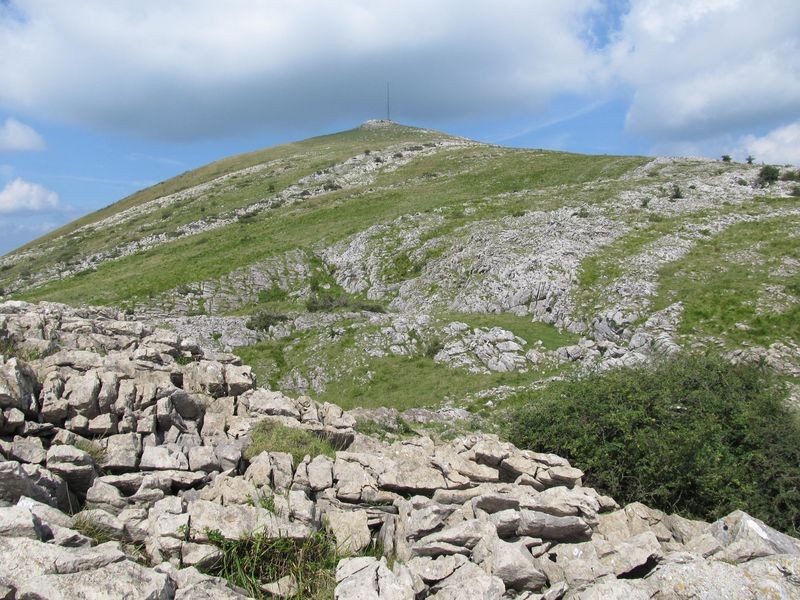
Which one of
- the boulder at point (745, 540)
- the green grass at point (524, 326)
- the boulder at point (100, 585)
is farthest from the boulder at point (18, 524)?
the green grass at point (524, 326)

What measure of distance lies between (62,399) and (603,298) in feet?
110

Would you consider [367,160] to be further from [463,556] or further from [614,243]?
[463,556]

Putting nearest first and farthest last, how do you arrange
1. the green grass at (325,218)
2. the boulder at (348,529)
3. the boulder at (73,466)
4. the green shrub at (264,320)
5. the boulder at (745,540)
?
1. the boulder at (745,540)
2. the boulder at (348,529)
3. the boulder at (73,466)
4. the green shrub at (264,320)
5. the green grass at (325,218)

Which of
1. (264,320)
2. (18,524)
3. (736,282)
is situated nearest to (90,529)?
(18,524)

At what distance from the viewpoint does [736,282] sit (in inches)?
1348

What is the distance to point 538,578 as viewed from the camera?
8.07 meters

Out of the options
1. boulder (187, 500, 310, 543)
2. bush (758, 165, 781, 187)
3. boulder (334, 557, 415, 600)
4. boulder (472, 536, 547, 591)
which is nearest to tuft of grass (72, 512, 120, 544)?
boulder (187, 500, 310, 543)

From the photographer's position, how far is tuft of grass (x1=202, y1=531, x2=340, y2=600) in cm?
842

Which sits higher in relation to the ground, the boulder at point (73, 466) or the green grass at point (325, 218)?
the green grass at point (325, 218)

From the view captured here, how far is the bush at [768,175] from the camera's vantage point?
5749 cm

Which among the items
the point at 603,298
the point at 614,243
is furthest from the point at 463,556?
the point at 614,243

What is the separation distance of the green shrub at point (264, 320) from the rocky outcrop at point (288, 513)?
82.1 ft

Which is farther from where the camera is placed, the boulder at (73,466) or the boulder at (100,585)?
the boulder at (73,466)

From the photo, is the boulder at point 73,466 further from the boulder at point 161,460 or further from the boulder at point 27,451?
the boulder at point 161,460
